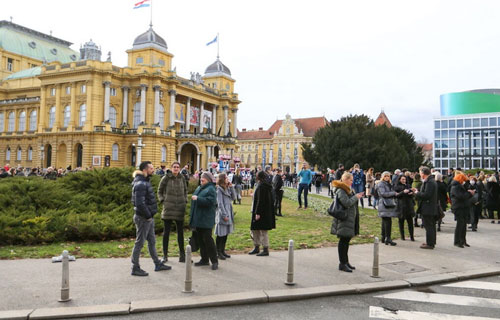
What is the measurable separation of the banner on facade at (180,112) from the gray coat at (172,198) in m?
61.5

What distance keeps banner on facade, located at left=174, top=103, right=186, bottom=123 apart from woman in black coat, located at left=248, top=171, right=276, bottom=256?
61.2 metres

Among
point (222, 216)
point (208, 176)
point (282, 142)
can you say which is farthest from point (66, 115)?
point (282, 142)

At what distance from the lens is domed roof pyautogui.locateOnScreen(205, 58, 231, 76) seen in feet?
283

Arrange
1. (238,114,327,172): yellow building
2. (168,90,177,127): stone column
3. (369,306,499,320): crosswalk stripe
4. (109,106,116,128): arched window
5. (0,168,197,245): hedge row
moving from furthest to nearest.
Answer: (238,114,327,172): yellow building → (168,90,177,127): stone column → (109,106,116,128): arched window → (0,168,197,245): hedge row → (369,306,499,320): crosswalk stripe

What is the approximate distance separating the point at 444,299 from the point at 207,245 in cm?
451

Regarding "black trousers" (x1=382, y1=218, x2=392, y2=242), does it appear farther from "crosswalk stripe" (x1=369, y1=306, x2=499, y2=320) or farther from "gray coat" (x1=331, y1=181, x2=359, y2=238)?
"crosswalk stripe" (x1=369, y1=306, x2=499, y2=320)

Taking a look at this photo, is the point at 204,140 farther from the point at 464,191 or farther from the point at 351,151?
the point at 464,191

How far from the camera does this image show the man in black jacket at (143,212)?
25.0ft

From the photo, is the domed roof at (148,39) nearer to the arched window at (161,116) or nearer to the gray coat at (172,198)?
the arched window at (161,116)

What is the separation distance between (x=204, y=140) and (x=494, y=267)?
6111cm

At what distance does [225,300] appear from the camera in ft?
20.9

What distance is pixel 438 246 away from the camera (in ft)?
37.3

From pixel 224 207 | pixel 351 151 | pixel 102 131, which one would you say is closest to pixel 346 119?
pixel 351 151

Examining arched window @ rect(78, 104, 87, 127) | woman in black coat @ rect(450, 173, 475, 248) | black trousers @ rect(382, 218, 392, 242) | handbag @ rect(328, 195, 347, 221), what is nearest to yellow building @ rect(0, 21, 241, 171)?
arched window @ rect(78, 104, 87, 127)
